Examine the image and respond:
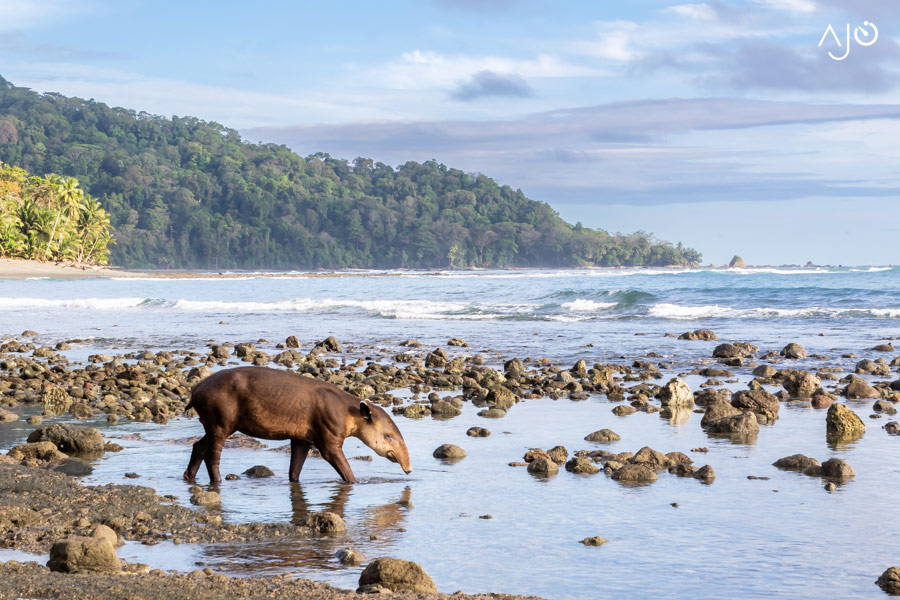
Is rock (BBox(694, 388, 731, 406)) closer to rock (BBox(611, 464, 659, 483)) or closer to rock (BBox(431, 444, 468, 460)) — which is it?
rock (BBox(431, 444, 468, 460))

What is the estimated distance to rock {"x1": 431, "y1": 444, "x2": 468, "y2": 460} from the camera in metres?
11.0

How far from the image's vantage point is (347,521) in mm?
8242

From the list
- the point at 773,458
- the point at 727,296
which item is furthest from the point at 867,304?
the point at 773,458

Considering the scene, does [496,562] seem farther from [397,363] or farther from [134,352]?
[134,352]

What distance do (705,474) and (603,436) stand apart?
2367mm

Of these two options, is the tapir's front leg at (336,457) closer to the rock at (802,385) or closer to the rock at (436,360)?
the rock at (802,385)

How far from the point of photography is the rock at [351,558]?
271 inches

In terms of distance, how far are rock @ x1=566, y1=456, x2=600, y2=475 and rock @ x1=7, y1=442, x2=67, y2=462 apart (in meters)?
5.23

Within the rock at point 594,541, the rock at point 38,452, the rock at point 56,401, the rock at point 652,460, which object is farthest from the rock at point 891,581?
the rock at point 56,401

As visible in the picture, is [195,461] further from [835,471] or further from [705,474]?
[835,471]

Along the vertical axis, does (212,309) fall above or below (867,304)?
below

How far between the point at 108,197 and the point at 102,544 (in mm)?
202797

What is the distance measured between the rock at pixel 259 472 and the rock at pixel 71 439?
200 centimetres

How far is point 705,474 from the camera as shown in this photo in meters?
9.73
